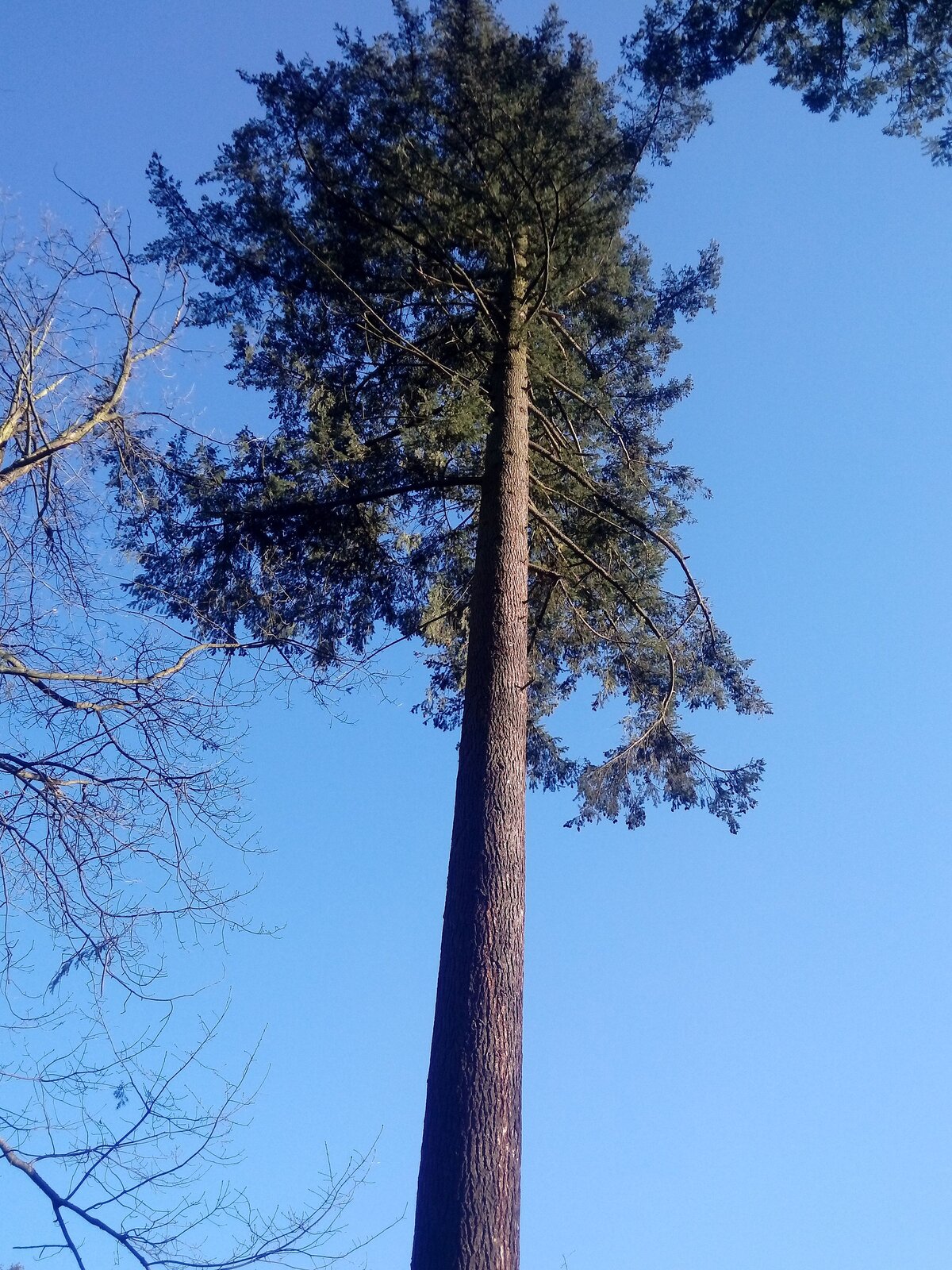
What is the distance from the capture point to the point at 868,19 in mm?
8250

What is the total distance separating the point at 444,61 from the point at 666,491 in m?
4.12

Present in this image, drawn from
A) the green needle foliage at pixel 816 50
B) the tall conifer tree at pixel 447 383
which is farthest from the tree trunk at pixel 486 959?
the green needle foliage at pixel 816 50

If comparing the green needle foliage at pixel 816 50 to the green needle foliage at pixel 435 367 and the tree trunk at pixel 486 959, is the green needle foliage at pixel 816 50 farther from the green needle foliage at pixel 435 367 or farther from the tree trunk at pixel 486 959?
the tree trunk at pixel 486 959

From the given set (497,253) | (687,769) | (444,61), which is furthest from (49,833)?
(444,61)

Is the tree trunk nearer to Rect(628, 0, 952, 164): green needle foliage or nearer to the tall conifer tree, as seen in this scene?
the tall conifer tree

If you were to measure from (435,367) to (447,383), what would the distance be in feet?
1.23

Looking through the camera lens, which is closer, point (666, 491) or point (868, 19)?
point (868, 19)

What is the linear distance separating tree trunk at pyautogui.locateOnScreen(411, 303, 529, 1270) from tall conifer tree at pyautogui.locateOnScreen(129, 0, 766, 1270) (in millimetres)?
608

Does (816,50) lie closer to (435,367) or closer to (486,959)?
(435,367)

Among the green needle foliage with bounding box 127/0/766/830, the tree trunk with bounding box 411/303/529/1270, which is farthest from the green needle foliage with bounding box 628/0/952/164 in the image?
the tree trunk with bounding box 411/303/529/1270

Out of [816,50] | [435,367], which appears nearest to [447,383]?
[435,367]

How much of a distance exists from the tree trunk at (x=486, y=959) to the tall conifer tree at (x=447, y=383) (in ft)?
1.99

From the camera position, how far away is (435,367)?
945 cm

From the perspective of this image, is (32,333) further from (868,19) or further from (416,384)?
(868,19)
